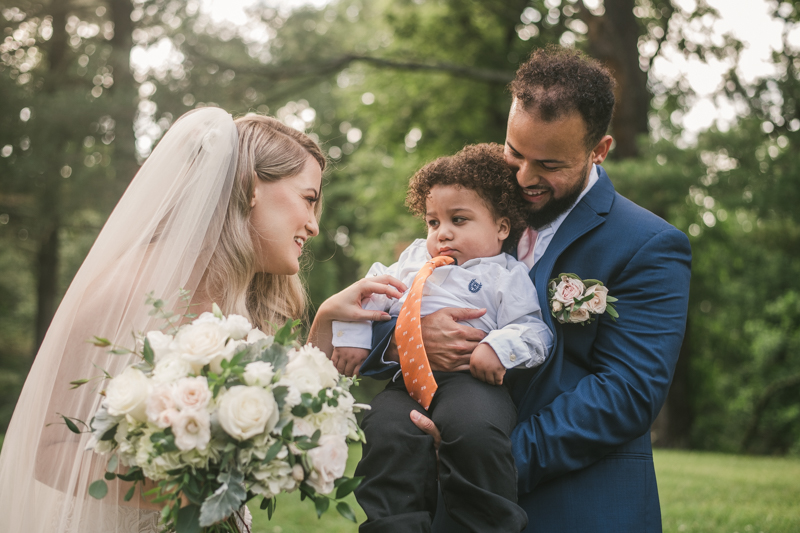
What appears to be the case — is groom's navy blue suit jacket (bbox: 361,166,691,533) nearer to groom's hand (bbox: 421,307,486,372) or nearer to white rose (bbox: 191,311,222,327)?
groom's hand (bbox: 421,307,486,372)

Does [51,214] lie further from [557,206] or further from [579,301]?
[579,301]

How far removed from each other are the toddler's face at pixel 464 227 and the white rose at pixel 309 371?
3.88ft

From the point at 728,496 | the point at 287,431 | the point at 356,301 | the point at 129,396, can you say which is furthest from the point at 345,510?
the point at 728,496

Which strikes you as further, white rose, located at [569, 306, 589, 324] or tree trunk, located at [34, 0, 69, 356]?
tree trunk, located at [34, 0, 69, 356]

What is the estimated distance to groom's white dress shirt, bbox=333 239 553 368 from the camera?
272cm

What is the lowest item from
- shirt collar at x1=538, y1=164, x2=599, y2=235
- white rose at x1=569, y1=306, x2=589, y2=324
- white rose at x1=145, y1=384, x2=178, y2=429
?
white rose at x1=145, y1=384, x2=178, y2=429

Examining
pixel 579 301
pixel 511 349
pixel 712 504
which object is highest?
pixel 579 301

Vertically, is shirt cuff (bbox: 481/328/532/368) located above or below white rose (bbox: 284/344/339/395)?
below

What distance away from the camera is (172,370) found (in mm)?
2062

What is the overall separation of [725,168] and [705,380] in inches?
466

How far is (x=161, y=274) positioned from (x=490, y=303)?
150 centimetres

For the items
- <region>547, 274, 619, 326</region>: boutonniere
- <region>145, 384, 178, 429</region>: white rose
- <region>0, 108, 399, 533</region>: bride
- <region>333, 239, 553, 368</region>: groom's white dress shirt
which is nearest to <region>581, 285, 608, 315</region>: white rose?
<region>547, 274, 619, 326</region>: boutonniere

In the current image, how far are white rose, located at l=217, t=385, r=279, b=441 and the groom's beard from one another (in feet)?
5.58

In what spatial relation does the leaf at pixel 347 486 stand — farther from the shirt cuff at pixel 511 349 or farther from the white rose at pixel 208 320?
the shirt cuff at pixel 511 349
